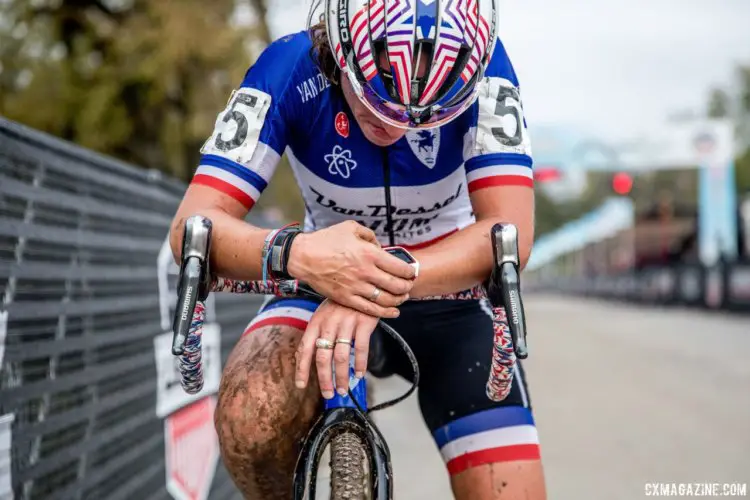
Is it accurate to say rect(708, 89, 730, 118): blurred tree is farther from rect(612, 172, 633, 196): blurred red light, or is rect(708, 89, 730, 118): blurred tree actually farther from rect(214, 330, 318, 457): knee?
rect(214, 330, 318, 457): knee

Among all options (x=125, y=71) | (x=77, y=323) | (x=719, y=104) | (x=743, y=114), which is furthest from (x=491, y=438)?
(x=719, y=104)

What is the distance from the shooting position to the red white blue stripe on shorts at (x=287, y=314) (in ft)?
7.45

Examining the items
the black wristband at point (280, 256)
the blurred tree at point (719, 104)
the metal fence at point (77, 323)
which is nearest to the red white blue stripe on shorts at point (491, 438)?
the black wristband at point (280, 256)

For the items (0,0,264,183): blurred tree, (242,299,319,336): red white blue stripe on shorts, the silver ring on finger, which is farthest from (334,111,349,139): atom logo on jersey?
(0,0,264,183): blurred tree

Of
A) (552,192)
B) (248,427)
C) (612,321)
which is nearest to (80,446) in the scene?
(248,427)

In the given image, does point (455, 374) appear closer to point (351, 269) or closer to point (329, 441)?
point (329, 441)

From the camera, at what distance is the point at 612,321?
20.7 m

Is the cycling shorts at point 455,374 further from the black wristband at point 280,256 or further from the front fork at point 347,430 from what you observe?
the black wristband at point 280,256

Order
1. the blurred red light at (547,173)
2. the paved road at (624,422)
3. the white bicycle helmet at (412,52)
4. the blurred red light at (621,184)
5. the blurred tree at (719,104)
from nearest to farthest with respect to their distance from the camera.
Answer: the white bicycle helmet at (412,52), the paved road at (624,422), the blurred red light at (621,184), the blurred red light at (547,173), the blurred tree at (719,104)

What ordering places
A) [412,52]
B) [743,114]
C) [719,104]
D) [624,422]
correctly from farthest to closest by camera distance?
[719,104], [743,114], [624,422], [412,52]

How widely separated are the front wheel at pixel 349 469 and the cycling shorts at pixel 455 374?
380 mm

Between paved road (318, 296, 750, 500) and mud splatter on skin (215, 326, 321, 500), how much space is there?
9.42ft

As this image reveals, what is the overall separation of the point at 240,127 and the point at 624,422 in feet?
18.6

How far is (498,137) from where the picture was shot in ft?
7.13
